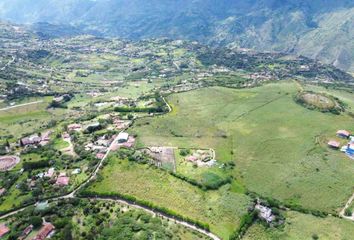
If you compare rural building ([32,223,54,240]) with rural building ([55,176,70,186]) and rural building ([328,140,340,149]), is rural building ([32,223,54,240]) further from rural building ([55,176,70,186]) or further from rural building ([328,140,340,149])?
rural building ([328,140,340,149])

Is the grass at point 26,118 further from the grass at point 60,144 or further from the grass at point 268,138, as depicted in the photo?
the grass at point 268,138

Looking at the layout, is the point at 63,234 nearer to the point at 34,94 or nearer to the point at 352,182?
Result: the point at 352,182

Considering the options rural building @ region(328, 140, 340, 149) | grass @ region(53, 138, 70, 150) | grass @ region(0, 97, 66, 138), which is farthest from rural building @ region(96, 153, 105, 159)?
rural building @ region(328, 140, 340, 149)

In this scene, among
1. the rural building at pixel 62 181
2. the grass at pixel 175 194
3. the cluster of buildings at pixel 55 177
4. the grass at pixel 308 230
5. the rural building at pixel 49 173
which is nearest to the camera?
the grass at pixel 308 230

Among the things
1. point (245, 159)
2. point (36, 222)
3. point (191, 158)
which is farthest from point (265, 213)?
point (36, 222)

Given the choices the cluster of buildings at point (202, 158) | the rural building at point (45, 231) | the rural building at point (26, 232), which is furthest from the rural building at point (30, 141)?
the cluster of buildings at point (202, 158)

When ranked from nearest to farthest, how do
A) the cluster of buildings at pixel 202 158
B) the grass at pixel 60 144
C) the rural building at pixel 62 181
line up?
the rural building at pixel 62 181, the cluster of buildings at pixel 202 158, the grass at pixel 60 144

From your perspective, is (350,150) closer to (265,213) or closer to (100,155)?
(265,213)
